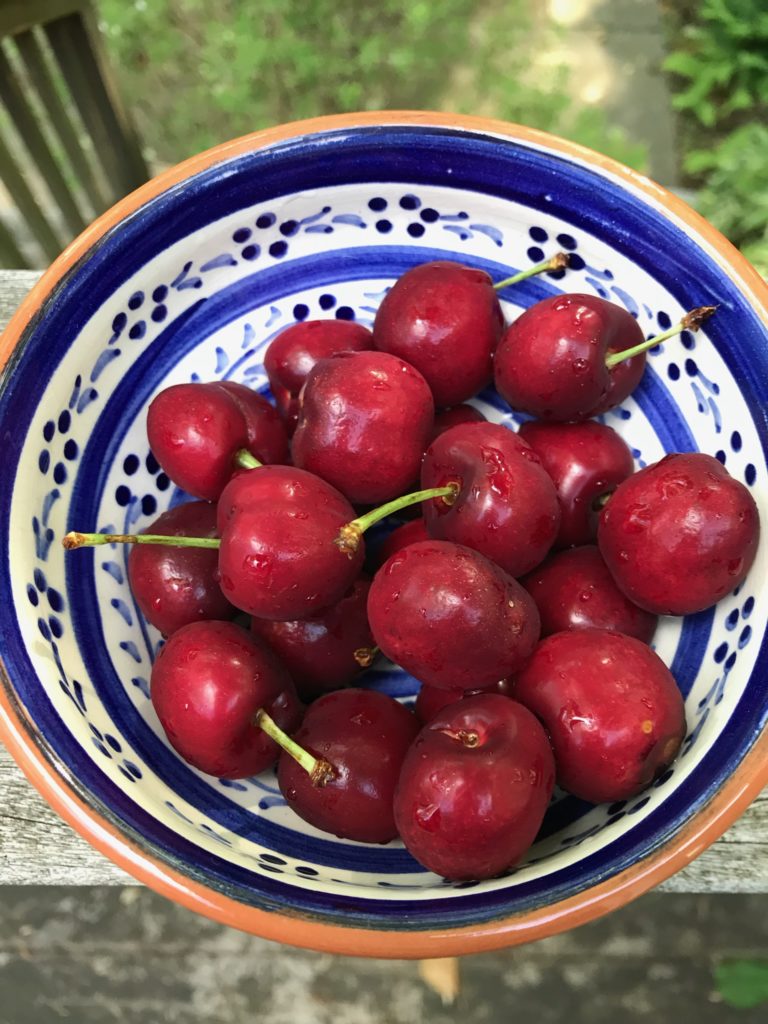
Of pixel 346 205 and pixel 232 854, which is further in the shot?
pixel 346 205

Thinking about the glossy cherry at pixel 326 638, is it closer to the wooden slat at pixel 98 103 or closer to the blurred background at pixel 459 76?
the wooden slat at pixel 98 103

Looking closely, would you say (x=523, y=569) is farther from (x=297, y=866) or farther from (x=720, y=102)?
(x=720, y=102)

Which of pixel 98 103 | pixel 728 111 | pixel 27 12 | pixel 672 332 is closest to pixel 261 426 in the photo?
pixel 672 332

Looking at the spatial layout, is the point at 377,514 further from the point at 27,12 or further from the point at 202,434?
the point at 27,12

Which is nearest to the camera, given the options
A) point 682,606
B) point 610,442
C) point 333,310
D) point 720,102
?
point 682,606

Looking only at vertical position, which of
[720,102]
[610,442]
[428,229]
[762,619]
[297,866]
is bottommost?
[297,866]

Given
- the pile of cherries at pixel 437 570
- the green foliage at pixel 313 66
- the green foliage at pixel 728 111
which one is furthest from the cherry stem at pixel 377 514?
the green foliage at pixel 313 66

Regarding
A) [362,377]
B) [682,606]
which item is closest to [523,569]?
[682,606]
